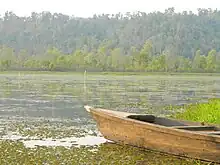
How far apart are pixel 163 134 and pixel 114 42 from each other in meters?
118

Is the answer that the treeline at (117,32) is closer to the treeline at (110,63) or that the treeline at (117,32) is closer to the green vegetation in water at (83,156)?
the treeline at (110,63)

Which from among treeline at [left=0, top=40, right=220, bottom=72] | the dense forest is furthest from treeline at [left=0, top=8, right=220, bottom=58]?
treeline at [left=0, top=40, right=220, bottom=72]

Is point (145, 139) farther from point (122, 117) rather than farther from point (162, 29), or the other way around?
point (162, 29)

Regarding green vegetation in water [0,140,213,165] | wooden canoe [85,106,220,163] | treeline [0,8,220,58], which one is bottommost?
green vegetation in water [0,140,213,165]

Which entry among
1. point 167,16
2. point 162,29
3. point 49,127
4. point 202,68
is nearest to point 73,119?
point 49,127

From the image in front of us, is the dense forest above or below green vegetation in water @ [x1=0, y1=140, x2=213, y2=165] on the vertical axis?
above

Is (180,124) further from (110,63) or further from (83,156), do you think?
(110,63)

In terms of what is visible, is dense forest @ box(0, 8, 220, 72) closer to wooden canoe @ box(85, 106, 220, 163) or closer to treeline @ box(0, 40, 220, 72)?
treeline @ box(0, 40, 220, 72)

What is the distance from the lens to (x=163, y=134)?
11742 millimetres

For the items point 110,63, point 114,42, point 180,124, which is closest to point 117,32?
point 114,42

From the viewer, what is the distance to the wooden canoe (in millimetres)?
→ 10758

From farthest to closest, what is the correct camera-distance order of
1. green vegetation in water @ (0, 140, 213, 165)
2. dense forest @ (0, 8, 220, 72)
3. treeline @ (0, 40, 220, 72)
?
dense forest @ (0, 8, 220, 72), treeline @ (0, 40, 220, 72), green vegetation in water @ (0, 140, 213, 165)

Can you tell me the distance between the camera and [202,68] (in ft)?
326

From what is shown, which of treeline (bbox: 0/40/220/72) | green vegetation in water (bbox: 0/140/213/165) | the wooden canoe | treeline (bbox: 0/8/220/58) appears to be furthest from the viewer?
treeline (bbox: 0/8/220/58)
